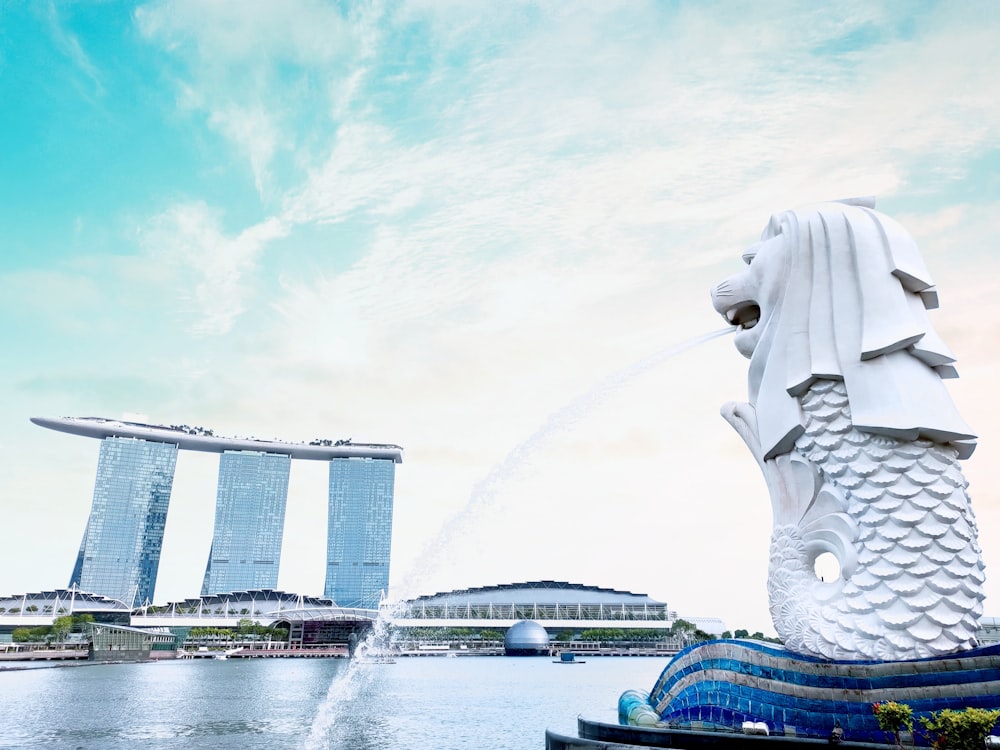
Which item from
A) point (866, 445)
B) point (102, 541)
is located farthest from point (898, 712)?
point (102, 541)

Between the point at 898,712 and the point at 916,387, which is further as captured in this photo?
the point at 916,387

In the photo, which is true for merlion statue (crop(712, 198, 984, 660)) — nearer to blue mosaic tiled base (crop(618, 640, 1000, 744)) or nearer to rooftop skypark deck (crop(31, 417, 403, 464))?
blue mosaic tiled base (crop(618, 640, 1000, 744))

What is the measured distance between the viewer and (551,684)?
44281 mm

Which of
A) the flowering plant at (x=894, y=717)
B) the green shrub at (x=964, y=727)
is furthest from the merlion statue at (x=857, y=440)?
the green shrub at (x=964, y=727)

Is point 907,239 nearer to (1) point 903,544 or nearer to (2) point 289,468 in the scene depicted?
(1) point 903,544

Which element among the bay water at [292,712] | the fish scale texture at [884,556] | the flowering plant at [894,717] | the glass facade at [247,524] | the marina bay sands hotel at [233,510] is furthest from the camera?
the glass facade at [247,524]

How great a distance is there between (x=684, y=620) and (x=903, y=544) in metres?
108

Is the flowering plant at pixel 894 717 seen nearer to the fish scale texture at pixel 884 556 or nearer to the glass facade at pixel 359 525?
the fish scale texture at pixel 884 556

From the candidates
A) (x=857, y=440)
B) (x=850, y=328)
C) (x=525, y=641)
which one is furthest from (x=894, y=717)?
(x=525, y=641)

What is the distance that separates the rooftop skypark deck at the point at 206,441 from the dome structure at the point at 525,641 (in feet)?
309

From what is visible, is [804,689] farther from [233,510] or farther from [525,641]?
[233,510]

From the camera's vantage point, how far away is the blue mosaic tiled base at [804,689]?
483 inches

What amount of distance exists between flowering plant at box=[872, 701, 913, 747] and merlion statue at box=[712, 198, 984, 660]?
127 cm

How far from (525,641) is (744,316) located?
81.9 metres
